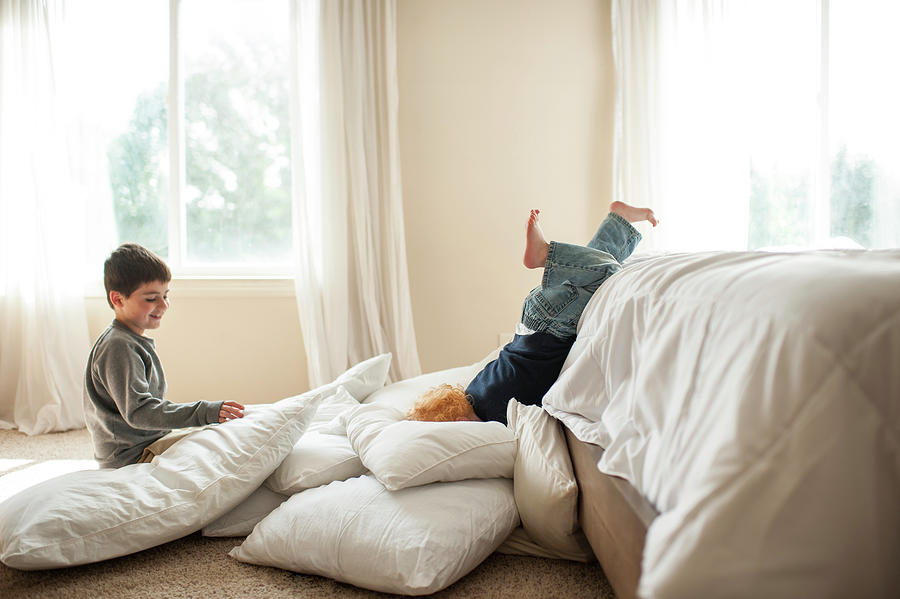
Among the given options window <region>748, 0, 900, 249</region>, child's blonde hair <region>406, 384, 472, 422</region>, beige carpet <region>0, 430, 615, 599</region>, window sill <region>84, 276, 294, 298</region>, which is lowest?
beige carpet <region>0, 430, 615, 599</region>

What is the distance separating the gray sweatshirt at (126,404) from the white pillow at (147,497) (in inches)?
2.6

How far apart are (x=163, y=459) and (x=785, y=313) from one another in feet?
4.10

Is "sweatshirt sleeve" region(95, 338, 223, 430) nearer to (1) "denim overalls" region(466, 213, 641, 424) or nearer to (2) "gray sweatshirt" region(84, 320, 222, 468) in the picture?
(2) "gray sweatshirt" region(84, 320, 222, 468)

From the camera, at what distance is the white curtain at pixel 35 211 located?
9.07 feet

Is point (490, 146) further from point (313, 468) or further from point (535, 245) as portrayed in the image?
point (313, 468)

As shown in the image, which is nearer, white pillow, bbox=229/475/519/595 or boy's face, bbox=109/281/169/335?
white pillow, bbox=229/475/519/595

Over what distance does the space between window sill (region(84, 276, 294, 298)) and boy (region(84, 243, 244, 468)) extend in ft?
4.62

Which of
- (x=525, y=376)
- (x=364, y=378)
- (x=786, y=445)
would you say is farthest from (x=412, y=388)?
(x=786, y=445)

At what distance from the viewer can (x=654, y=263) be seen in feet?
4.01

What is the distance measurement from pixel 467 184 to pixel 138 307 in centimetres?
184


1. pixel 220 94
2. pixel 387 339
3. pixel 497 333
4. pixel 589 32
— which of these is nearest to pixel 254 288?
pixel 387 339

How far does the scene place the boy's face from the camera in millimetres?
1455

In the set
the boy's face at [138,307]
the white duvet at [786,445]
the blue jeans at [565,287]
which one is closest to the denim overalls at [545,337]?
the blue jeans at [565,287]

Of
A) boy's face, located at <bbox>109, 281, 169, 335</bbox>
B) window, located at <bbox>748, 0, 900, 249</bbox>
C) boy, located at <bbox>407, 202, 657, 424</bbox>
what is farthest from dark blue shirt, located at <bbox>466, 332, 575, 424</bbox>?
window, located at <bbox>748, 0, 900, 249</bbox>
